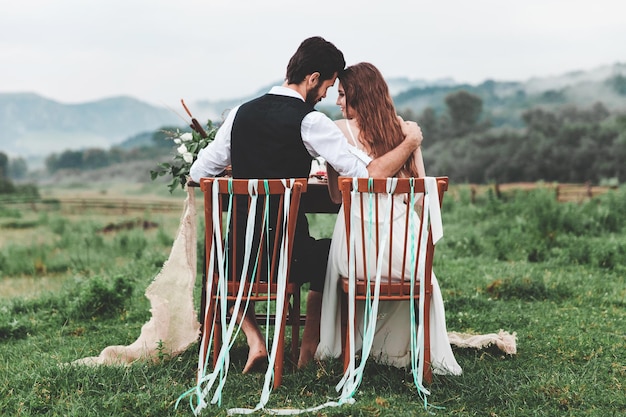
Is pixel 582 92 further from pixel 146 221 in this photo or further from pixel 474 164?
pixel 146 221

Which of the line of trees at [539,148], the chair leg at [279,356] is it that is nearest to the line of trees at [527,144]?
the line of trees at [539,148]

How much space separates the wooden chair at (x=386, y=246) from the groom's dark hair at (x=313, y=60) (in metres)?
0.65

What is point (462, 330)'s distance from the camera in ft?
18.3

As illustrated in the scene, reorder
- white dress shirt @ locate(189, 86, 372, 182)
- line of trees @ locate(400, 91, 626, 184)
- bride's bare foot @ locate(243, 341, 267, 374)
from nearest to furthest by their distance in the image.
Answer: white dress shirt @ locate(189, 86, 372, 182), bride's bare foot @ locate(243, 341, 267, 374), line of trees @ locate(400, 91, 626, 184)

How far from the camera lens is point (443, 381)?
13.1ft

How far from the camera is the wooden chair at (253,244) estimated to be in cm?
366

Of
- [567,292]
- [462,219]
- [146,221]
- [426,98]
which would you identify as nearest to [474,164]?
[426,98]

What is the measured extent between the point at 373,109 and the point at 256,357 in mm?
1501

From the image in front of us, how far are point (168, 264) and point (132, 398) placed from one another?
101cm

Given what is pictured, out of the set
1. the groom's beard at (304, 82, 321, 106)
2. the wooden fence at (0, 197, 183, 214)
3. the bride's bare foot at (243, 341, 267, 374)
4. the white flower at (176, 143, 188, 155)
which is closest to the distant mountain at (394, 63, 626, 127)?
the wooden fence at (0, 197, 183, 214)

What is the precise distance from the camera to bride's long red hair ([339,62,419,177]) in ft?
13.3

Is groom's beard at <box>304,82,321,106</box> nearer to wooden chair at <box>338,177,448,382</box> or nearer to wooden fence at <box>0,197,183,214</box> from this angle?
wooden chair at <box>338,177,448,382</box>

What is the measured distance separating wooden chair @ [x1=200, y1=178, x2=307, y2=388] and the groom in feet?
0.53

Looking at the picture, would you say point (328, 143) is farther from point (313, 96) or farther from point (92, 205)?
point (92, 205)
